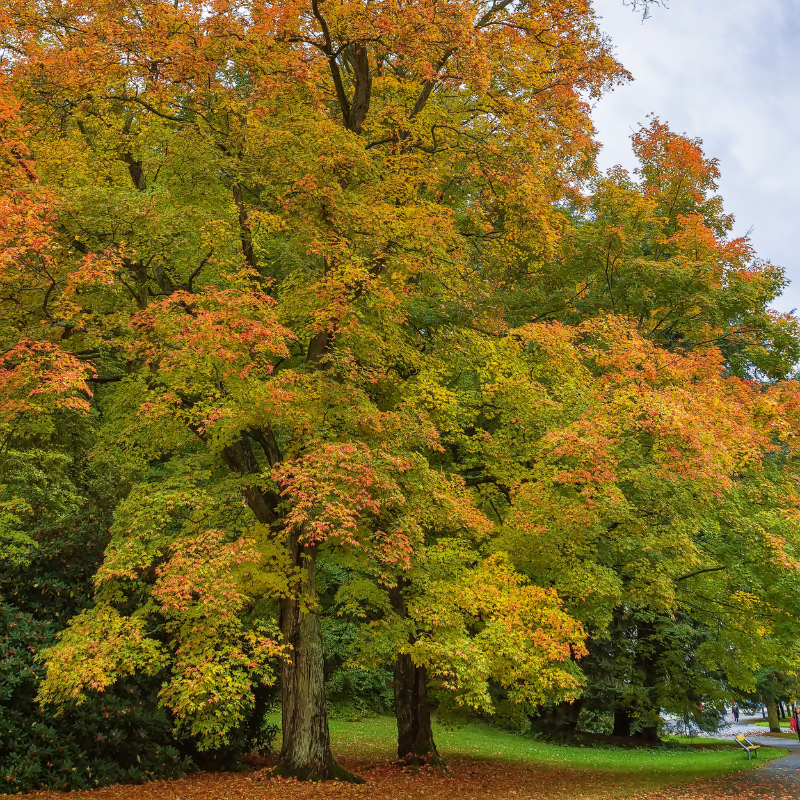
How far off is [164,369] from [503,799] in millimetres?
9980

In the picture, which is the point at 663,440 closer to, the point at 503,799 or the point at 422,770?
the point at 503,799

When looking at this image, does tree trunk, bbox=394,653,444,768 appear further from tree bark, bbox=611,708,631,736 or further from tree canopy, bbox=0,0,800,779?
tree bark, bbox=611,708,631,736

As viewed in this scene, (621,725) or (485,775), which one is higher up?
(485,775)

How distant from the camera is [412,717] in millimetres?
16000

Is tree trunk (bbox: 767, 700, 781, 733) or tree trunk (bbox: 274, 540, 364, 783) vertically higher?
tree trunk (bbox: 274, 540, 364, 783)

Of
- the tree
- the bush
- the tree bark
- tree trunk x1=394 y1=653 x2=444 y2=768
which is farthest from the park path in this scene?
the bush

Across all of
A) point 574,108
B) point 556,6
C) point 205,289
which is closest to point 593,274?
point 574,108

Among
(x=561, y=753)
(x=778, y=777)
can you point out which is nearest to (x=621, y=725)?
(x=561, y=753)

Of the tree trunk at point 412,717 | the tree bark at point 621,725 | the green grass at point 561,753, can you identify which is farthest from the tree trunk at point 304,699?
the tree bark at point 621,725

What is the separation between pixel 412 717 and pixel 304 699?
4.48 meters

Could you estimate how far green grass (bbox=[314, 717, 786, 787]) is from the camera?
18875mm

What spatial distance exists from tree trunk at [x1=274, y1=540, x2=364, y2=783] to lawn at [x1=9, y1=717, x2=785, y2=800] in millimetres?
445

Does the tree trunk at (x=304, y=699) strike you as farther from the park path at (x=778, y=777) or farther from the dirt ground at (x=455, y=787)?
the park path at (x=778, y=777)

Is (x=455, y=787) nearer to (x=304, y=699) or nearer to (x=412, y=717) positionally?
(x=412, y=717)
